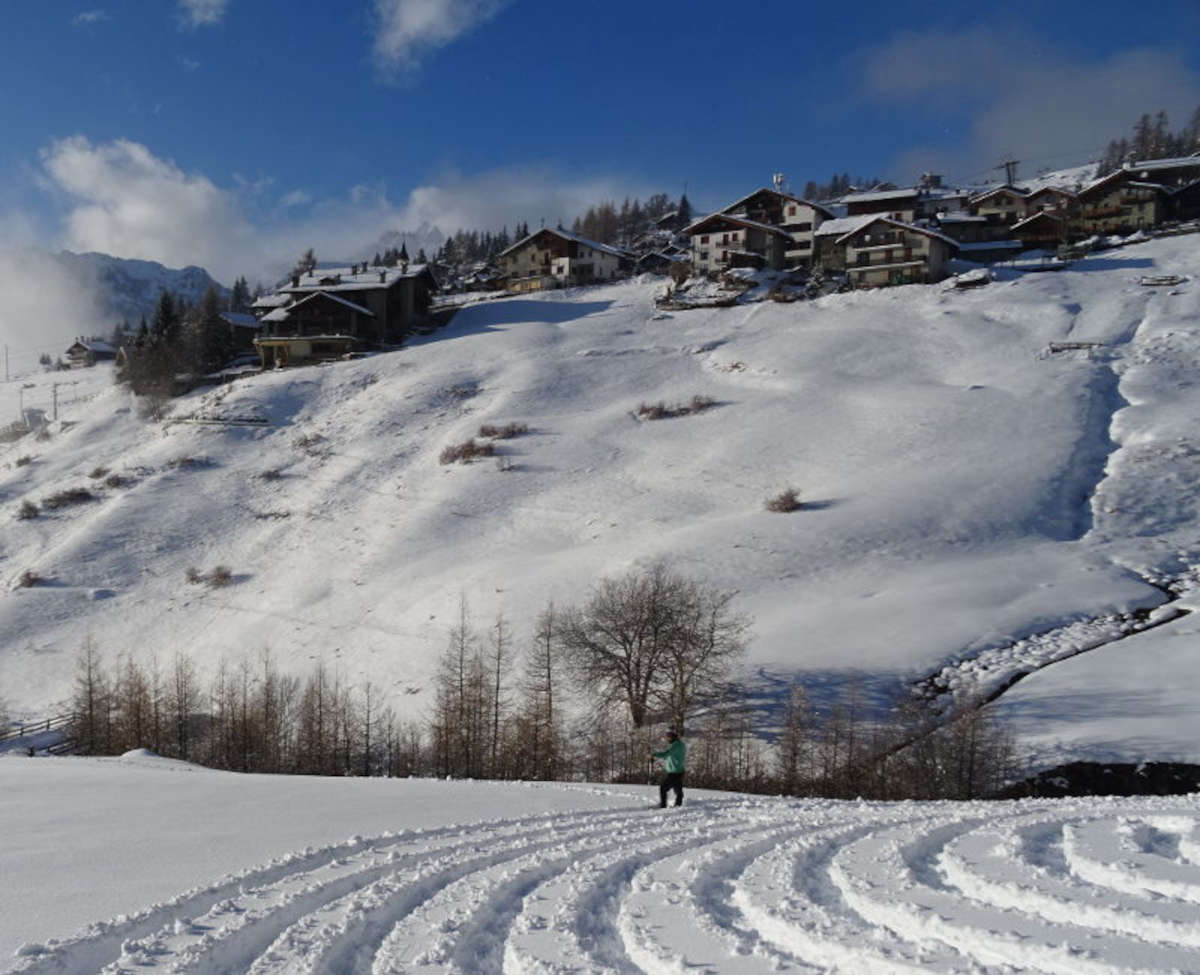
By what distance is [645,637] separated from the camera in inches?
1244

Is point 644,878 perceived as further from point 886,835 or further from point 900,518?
point 900,518

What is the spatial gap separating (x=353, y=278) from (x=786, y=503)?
63347mm

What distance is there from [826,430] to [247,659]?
33.8 meters

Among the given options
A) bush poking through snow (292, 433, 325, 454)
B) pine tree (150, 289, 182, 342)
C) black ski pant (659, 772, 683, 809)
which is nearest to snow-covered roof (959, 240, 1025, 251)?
bush poking through snow (292, 433, 325, 454)

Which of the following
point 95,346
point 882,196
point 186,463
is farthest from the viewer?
point 95,346

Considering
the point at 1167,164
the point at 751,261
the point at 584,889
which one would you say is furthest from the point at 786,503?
the point at 1167,164

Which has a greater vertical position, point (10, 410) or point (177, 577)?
point (10, 410)

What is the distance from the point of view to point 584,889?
976 cm

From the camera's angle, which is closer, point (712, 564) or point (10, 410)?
point (712, 564)

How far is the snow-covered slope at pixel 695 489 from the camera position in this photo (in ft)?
119

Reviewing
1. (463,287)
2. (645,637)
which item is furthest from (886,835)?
(463,287)

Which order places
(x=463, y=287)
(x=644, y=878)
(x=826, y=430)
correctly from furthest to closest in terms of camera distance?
(x=463, y=287) → (x=826, y=430) → (x=644, y=878)

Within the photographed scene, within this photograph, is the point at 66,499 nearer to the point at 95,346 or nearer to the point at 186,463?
the point at 186,463

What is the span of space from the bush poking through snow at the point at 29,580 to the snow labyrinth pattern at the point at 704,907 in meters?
45.2
